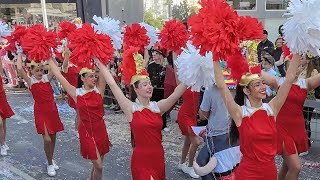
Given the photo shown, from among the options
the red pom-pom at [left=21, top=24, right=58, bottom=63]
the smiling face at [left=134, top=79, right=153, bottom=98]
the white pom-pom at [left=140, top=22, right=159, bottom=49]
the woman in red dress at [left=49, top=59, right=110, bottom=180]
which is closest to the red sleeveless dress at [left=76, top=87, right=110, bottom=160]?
the woman in red dress at [left=49, top=59, right=110, bottom=180]

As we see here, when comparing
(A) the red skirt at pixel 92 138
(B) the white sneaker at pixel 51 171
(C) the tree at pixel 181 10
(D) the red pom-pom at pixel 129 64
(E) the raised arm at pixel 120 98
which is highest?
(C) the tree at pixel 181 10

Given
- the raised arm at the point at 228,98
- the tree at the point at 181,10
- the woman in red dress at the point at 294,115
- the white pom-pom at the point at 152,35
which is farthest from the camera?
the tree at the point at 181,10

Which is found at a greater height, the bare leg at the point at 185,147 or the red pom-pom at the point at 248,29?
the red pom-pom at the point at 248,29

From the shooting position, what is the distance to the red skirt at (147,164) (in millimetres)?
3897


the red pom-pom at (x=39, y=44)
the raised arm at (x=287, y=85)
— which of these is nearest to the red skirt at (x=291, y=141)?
the raised arm at (x=287, y=85)

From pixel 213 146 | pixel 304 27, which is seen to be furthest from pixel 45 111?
pixel 304 27

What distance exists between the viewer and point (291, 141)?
4.41 m

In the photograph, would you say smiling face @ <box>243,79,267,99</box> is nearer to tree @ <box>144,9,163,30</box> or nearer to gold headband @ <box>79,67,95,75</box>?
gold headband @ <box>79,67,95,75</box>

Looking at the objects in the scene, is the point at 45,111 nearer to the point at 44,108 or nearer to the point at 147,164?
the point at 44,108

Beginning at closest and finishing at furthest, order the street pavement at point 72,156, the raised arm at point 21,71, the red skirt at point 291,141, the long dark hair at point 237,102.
Result: 1. the long dark hair at point 237,102
2. the red skirt at point 291,141
3. the street pavement at point 72,156
4. the raised arm at point 21,71

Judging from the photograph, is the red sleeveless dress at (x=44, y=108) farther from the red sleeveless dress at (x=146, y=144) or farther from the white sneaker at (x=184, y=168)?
the red sleeveless dress at (x=146, y=144)

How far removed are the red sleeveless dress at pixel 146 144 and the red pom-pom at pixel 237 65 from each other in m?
0.92

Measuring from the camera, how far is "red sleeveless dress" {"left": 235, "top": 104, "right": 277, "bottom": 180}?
3416 mm

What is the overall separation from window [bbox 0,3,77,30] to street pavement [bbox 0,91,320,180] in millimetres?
5637
